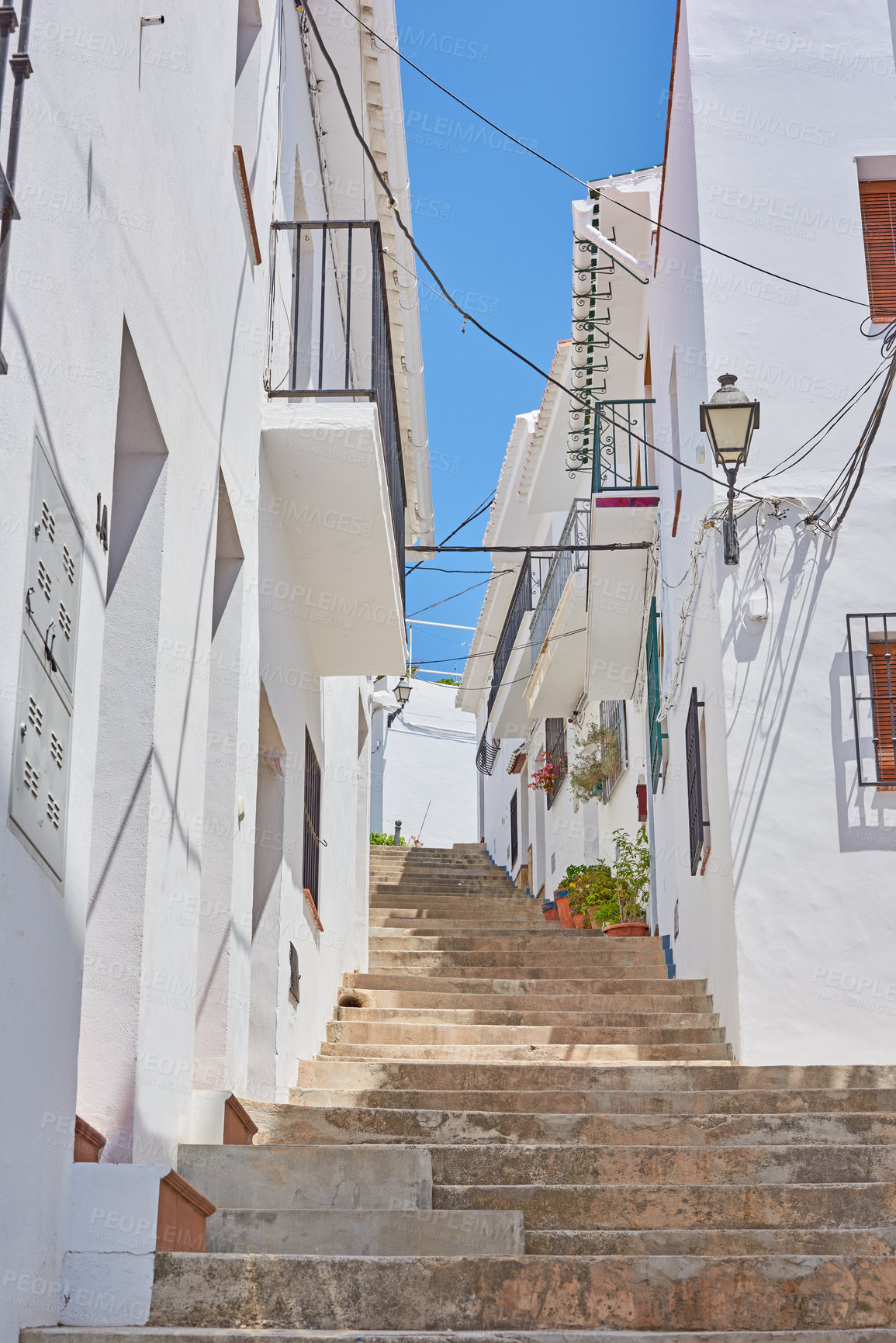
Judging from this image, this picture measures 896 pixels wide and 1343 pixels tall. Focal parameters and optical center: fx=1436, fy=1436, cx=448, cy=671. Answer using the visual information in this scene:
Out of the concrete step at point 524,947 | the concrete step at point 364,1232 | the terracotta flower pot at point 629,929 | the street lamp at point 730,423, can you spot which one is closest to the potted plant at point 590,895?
the terracotta flower pot at point 629,929

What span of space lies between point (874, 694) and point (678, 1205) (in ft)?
13.9

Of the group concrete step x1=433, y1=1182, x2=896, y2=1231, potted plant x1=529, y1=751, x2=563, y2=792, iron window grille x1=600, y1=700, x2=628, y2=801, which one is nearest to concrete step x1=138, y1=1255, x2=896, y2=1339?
concrete step x1=433, y1=1182, x2=896, y2=1231

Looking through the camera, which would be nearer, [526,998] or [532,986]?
[526,998]

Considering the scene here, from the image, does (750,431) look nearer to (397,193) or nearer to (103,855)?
(397,193)

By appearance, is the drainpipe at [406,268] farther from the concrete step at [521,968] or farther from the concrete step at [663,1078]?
the concrete step at [663,1078]

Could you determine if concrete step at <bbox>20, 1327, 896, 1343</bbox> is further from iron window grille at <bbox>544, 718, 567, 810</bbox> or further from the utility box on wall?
iron window grille at <bbox>544, 718, 567, 810</bbox>

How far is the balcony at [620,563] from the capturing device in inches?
511

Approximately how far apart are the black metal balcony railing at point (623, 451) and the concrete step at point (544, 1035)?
5.12 metres

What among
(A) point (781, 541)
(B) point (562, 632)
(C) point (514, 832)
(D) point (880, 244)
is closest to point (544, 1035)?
(A) point (781, 541)

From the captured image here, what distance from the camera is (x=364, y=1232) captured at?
4.55 meters

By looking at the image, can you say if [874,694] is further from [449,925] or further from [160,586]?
[449,925]

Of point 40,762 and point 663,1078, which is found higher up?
point 40,762

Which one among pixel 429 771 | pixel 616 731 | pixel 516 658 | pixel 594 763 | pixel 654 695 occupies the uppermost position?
pixel 429 771

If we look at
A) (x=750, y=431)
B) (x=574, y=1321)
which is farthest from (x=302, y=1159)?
(x=750, y=431)
